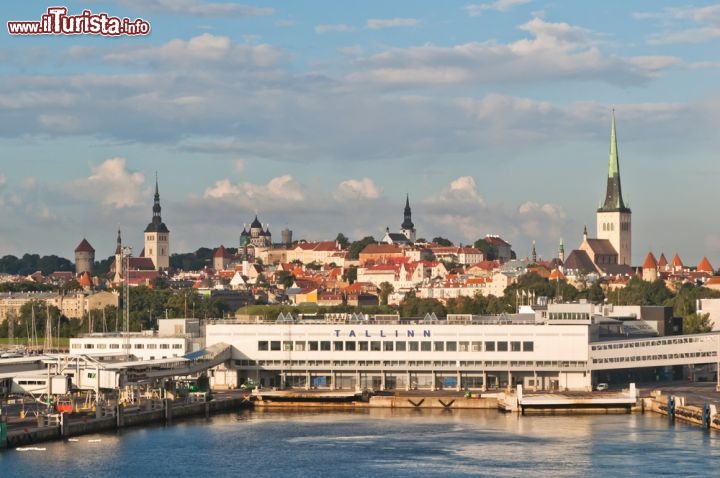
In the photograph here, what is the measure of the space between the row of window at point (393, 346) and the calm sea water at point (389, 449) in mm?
11421

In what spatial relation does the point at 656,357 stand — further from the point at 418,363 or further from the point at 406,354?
the point at 406,354

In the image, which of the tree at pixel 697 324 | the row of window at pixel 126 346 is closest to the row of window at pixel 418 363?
the row of window at pixel 126 346

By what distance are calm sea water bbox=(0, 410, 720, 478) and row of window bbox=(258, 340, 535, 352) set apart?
11.4m

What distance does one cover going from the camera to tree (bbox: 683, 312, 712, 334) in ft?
453

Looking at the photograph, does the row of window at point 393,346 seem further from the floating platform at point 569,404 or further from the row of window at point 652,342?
the floating platform at point 569,404

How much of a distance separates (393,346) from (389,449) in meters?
25.6

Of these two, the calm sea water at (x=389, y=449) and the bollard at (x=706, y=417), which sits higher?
the bollard at (x=706, y=417)

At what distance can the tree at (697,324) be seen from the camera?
453 ft

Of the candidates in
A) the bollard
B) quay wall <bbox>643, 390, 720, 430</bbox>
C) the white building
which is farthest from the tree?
the bollard

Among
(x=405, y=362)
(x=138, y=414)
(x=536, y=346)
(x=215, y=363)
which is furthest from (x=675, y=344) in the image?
(x=138, y=414)

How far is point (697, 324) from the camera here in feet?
457

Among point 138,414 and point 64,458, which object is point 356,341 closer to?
point 138,414

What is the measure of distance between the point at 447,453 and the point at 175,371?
25.5 meters

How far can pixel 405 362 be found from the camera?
96812 mm
